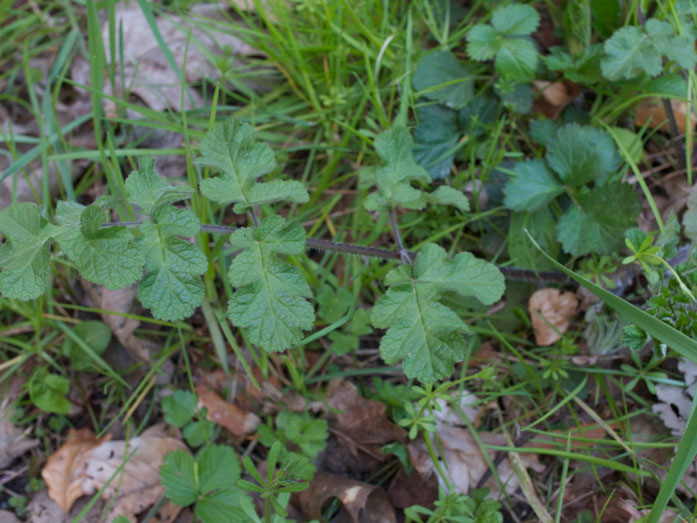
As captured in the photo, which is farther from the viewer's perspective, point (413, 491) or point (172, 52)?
point (172, 52)

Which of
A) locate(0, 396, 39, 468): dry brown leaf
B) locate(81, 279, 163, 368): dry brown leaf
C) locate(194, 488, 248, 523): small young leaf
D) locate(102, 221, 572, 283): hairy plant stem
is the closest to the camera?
locate(102, 221, 572, 283): hairy plant stem

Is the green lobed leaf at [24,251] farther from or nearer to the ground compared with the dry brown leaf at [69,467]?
farther from the ground

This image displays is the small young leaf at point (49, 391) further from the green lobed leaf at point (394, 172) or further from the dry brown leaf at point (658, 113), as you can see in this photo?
the dry brown leaf at point (658, 113)

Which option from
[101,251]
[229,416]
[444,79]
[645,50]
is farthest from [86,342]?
[645,50]

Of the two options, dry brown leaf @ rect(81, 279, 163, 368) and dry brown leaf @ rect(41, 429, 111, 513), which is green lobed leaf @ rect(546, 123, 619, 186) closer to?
dry brown leaf @ rect(81, 279, 163, 368)

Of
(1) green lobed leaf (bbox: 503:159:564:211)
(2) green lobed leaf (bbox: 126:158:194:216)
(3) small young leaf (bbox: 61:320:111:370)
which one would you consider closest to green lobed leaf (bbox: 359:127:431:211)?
(1) green lobed leaf (bbox: 503:159:564:211)

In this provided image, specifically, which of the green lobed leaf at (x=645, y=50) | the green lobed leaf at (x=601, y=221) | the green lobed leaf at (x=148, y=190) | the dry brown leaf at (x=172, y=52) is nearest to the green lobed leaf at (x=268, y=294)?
the green lobed leaf at (x=148, y=190)

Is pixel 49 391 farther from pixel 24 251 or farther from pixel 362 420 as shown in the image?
pixel 362 420
